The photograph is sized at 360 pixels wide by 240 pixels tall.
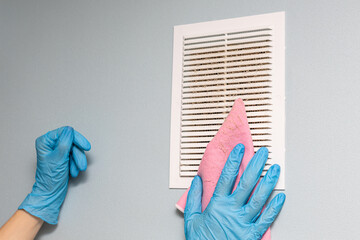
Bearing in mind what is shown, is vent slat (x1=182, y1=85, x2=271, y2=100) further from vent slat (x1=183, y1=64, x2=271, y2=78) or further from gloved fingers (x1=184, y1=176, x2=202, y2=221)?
gloved fingers (x1=184, y1=176, x2=202, y2=221)

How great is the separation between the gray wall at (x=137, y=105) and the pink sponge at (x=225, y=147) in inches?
5.0

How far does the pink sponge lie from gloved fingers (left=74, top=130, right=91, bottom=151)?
0.42 m

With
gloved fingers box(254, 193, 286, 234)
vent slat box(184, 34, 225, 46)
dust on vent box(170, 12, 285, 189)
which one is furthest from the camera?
vent slat box(184, 34, 225, 46)

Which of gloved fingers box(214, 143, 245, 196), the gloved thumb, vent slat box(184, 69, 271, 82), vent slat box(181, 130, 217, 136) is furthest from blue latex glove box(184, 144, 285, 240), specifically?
the gloved thumb

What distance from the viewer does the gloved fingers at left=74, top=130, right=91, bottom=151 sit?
4.48ft

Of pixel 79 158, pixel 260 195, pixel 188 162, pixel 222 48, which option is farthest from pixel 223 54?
pixel 79 158

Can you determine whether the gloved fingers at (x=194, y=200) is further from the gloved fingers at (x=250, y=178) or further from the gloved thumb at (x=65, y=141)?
the gloved thumb at (x=65, y=141)

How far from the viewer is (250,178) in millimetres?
1139

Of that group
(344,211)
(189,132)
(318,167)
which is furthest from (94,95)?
(344,211)

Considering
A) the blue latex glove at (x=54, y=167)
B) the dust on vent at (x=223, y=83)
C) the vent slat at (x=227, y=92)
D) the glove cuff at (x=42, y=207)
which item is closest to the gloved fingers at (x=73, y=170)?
the blue latex glove at (x=54, y=167)

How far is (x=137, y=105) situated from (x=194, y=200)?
0.41m

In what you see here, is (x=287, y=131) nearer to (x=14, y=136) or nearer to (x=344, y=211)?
(x=344, y=211)

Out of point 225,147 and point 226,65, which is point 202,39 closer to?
point 226,65

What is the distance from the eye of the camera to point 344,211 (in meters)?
1.11
